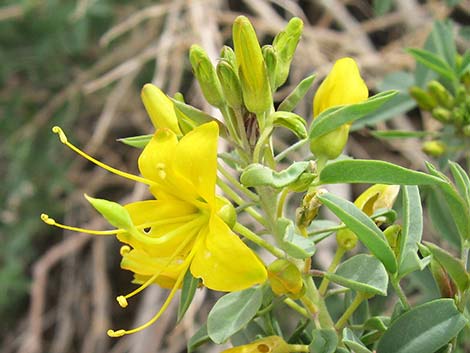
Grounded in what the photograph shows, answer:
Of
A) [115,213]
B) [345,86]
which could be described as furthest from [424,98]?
[115,213]

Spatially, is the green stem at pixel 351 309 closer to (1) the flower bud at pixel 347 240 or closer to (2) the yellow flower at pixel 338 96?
(1) the flower bud at pixel 347 240

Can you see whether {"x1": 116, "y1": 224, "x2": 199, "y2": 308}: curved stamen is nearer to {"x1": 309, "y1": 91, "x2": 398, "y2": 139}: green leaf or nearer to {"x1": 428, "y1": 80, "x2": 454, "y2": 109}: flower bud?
{"x1": 309, "y1": 91, "x2": 398, "y2": 139}: green leaf

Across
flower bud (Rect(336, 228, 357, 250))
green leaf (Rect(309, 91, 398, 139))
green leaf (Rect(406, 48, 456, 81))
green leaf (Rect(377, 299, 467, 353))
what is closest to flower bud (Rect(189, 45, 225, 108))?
green leaf (Rect(309, 91, 398, 139))

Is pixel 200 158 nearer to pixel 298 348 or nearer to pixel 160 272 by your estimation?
pixel 160 272

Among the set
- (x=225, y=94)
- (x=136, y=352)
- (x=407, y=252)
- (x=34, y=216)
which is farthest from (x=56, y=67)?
(x=407, y=252)

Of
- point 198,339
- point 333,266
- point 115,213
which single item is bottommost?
point 198,339

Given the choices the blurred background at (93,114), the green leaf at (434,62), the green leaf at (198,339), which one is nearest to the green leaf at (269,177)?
the green leaf at (198,339)
